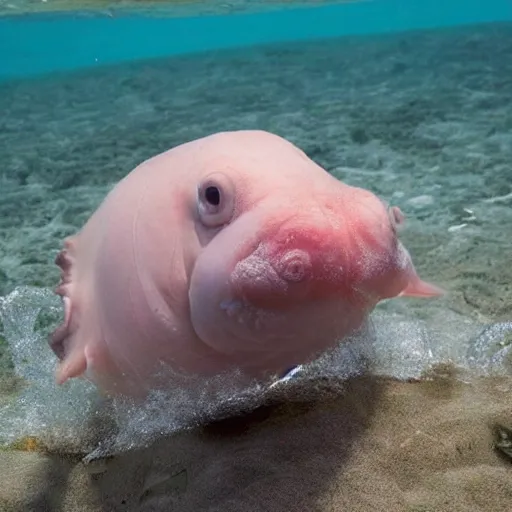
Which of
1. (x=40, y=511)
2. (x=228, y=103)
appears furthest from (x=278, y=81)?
(x=40, y=511)

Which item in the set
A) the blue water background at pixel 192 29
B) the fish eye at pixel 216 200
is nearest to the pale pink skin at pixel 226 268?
the fish eye at pixel 216 200

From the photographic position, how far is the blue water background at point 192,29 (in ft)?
35.5

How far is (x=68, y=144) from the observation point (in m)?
5.75

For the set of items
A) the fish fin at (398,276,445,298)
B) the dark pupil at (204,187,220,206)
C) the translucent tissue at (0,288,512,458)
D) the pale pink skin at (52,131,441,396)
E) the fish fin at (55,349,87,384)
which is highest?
the dark pupil at (204,187,220,206)

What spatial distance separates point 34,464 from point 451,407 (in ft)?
3.99

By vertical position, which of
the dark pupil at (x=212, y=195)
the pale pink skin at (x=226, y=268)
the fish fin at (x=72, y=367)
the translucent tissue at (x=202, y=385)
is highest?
the dark pupil at (x=212, y=195)

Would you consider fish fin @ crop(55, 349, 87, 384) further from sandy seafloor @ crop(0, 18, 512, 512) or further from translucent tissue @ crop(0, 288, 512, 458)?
sandy seafloor @ crop(0, 18, 512, 512)

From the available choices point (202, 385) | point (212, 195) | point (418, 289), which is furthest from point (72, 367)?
point (418, 289)

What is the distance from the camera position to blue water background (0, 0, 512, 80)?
1082cm

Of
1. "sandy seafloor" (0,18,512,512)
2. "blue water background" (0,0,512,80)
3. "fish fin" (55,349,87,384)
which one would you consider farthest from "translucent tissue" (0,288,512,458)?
"blue water background" (0,0,512,80)

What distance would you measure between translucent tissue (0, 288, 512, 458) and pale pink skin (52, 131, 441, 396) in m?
0.10

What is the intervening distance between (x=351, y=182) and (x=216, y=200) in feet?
8.82

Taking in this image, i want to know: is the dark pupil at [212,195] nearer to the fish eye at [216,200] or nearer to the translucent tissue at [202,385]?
the fish eye at [216,200]

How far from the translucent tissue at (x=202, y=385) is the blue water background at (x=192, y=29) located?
353 inches
